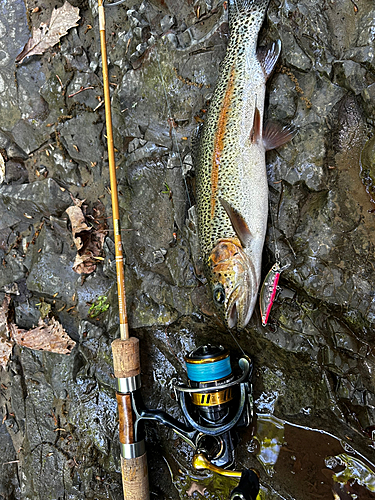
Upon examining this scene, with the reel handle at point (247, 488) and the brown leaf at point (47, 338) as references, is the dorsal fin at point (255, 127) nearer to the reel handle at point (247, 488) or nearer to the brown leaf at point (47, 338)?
the reel handle at point (247, 488)

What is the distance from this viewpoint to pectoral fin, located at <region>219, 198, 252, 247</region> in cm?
264

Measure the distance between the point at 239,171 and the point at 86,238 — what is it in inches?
63.5

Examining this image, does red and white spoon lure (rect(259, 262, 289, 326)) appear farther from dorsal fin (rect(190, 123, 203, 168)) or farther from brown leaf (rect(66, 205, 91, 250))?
brown leaf (rect(66, 205, 91, 250))

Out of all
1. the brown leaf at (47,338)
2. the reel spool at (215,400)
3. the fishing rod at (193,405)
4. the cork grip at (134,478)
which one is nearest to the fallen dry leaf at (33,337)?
the brown leaf at (47,338)

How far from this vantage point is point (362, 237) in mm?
2602

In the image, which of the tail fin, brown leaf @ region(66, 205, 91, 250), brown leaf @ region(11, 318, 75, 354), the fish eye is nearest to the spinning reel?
the fish eye

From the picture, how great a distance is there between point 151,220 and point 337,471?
2.21 metres

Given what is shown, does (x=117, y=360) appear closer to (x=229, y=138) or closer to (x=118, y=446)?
(x=118, y=446)

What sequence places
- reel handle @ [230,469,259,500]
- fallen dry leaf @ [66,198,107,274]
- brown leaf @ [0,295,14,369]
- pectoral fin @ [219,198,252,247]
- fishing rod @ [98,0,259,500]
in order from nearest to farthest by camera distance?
reel handle @ [230,469,259,500], pectoral fin @ [219,198,252,247], fishing rod @ [98,0,259,500], fallen dry leaf @ [66,198,107,274], brown leaf @ [0,295,14,369]

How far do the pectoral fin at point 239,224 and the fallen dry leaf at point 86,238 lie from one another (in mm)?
1355

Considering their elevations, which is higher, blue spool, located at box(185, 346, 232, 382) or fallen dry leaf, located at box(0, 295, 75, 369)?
blue spool, located at box(185, 346, 232, 382)

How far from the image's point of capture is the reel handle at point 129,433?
2.96 m

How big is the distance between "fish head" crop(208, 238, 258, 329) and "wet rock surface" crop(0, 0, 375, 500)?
0.75ft

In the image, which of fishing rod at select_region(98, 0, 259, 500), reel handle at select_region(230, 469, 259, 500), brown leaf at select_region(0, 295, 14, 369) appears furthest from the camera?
brown leaf at select_region(0, 295, 14, 369)
